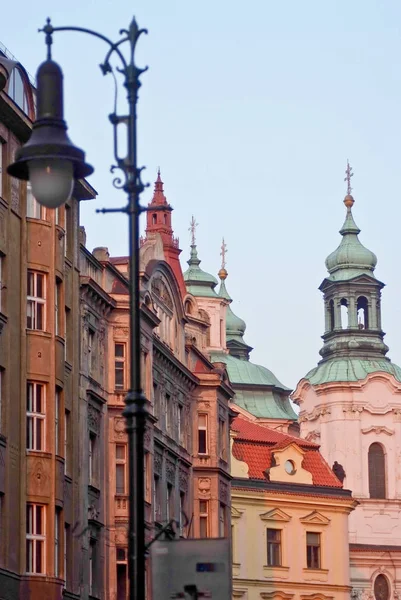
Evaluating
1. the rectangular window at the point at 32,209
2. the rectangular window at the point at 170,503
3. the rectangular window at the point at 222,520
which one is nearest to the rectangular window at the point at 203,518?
the rectangular window at the point at 222,520

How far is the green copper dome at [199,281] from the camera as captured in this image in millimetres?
96812

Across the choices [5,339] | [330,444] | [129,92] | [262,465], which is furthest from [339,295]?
→ [129,92]

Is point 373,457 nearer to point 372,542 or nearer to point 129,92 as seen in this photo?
point 372,542

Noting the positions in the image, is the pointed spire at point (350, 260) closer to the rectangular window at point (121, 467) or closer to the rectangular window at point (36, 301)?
the rectangular window at point (121, 467)

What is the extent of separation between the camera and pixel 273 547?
77312mm

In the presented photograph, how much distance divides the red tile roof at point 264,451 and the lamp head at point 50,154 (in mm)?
62672

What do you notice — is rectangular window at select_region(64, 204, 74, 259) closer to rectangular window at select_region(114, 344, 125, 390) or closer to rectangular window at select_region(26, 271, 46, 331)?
rectangular window at select_region(26, 271, 46, 331)

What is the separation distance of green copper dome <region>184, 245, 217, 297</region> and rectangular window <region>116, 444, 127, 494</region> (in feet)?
149

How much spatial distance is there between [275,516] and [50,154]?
6243 cm

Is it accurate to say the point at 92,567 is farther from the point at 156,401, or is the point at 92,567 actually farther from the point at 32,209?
the point at 32,209

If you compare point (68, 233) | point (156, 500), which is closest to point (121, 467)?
point (156, 500)

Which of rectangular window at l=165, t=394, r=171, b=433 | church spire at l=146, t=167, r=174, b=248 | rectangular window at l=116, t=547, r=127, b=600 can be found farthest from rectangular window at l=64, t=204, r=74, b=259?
church spire at l=146, t=167, r=174, b=248

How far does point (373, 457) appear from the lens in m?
111

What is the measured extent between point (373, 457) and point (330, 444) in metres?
2.88
